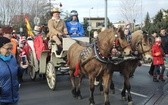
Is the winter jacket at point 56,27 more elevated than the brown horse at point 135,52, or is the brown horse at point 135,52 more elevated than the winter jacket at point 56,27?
the winter jacket at point 56,27

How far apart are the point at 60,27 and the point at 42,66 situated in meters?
1.55

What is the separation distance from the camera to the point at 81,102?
11.0 m

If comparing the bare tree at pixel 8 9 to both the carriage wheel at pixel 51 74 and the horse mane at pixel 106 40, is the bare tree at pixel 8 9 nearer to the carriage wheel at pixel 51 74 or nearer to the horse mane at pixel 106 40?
the carriage wheel at pixel 51 74

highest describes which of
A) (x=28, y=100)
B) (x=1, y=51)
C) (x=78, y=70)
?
(x=1, y=51)

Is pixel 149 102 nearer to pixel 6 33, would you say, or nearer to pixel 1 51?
pixel 6 33

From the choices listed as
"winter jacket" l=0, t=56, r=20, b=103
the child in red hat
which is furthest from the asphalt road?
"winter jacket" l=0, t=56, r=20, b=103

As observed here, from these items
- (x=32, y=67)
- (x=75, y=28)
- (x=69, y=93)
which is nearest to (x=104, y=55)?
(x=69, y=93)

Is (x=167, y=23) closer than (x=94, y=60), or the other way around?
(x=94, y=60)

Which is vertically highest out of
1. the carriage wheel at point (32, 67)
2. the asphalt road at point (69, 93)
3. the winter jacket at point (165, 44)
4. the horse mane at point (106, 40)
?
the horse mane at point (106, 40)

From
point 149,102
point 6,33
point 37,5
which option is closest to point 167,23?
point 37,5

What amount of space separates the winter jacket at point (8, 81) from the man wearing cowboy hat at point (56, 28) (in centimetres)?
647

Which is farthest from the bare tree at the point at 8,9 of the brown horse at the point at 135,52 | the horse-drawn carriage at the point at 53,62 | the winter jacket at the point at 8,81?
the winter jacket at the point at 8,81

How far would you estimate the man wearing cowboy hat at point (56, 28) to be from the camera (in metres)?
12.8

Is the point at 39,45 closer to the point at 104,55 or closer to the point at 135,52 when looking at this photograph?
the point at 135,52
